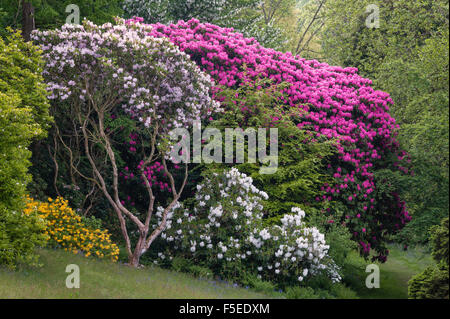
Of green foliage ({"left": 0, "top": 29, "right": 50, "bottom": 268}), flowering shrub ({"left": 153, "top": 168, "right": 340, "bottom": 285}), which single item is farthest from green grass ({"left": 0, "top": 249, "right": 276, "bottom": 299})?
flowering shrub ({"left": 153, "top": 168, "right": 340, "bottom": 285})

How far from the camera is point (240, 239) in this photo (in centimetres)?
1110

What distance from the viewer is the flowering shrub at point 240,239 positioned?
10.7m

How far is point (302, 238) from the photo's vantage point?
10648 mm

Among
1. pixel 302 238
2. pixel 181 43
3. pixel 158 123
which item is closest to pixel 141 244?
pixel 158 123

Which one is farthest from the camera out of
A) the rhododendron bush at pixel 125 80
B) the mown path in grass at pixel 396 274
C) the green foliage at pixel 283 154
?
the mown path in grass at pixel 396 274

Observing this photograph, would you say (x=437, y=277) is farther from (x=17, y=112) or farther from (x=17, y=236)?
(x=17, y=112)

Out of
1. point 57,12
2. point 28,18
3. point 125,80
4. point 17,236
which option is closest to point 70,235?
point 17,236

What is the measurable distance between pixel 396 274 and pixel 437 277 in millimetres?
7357

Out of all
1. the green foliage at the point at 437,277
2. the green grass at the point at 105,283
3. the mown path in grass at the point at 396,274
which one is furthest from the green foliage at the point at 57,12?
the green foliage at the point at 437,277

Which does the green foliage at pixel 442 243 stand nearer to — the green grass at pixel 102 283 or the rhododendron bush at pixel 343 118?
the green grass at pixel 102 283

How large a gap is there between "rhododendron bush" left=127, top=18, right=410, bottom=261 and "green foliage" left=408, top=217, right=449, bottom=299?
385cm

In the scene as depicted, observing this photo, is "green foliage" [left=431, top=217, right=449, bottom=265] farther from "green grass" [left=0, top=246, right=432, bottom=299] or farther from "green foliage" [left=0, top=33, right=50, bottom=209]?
"green foliage" [left=0, top=33, right=50, bottom=209]
